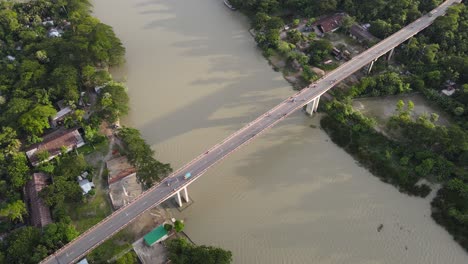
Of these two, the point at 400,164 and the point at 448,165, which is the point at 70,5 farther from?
the point at 448,165

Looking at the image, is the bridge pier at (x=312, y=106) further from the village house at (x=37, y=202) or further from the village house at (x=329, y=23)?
the village house at (x=37, y=202)

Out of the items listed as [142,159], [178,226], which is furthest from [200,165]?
[178,226]

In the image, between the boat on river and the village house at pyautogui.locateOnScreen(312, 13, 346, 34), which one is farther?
the boat on river

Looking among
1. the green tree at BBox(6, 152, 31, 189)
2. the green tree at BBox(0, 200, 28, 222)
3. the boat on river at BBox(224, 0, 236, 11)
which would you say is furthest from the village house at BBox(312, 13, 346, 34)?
the green tree at BBox(0, 200, 28, 222)

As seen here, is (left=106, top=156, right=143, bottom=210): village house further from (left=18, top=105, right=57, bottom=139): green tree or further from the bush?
(left=18, top=105, right=57, bottom=139): green tree

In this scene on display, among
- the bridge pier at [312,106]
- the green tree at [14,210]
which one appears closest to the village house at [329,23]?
the bridge pier at [312,106]

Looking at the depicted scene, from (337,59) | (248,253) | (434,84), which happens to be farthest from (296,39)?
(248,253)

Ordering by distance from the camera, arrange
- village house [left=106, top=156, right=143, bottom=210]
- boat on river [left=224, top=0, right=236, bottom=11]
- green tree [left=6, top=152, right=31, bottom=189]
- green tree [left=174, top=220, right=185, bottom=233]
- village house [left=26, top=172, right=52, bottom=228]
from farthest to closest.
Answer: boat on river [left=224, top=0, right=236, bottom=11]
village house [left=106, top=156, right=143, bottom=210]
green tree [left=6, top=152, right=31, bottom=189]
village house [left=26, top=172, right=52, bottom=228]
green tree [left=174, top=220, right=185, bottom=233]

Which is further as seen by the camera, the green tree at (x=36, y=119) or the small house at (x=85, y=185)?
the green tree at (x=36, y=119)
